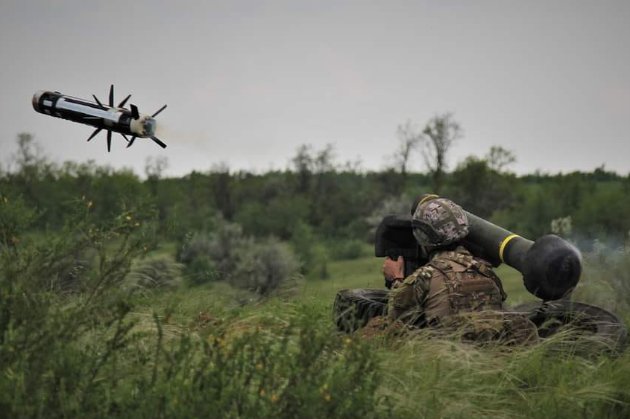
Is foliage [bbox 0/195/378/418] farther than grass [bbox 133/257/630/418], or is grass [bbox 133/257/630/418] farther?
grass [bbox 133/257/630/418]

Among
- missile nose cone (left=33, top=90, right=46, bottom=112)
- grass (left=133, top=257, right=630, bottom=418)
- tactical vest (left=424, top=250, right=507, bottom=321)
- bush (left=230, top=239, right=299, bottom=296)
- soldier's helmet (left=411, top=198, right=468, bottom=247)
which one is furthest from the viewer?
bush (left=230, top=239, right=299, bottom=296)

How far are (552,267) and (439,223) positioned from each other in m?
1.00

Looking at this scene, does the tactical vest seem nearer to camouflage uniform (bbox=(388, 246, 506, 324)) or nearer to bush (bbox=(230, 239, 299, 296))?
camouflage uniform (bbox=(388, 246, 506, 324))

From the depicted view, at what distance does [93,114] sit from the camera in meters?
10.1

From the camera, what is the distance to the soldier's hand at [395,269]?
8.68 metres

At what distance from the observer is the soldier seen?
736 centimetres

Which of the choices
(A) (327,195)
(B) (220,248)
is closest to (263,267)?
(B) (220,248)

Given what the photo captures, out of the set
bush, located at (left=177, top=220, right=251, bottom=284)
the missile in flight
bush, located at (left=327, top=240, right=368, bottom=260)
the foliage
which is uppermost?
the missile in flight

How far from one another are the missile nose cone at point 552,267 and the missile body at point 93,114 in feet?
14.7

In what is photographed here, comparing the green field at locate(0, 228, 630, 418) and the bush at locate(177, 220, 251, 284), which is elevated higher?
the green field at locate(0, 228, 630, 418)

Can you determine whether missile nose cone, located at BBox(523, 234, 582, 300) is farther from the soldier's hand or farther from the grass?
the soldier's hand

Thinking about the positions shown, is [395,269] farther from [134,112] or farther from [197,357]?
[134,112]

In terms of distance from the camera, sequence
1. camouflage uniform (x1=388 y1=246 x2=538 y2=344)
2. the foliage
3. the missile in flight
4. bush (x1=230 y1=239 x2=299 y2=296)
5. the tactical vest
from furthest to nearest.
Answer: bush (x1=230 y1=239 x2=299 y2=296) → the missile in flight → the tactical vest → camouflage uniform (x1=388 y1=246 x2=538 y2=344) → the foliage

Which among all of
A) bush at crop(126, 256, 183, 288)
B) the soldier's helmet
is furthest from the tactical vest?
bush at crop(126, 256, 183, 288)
